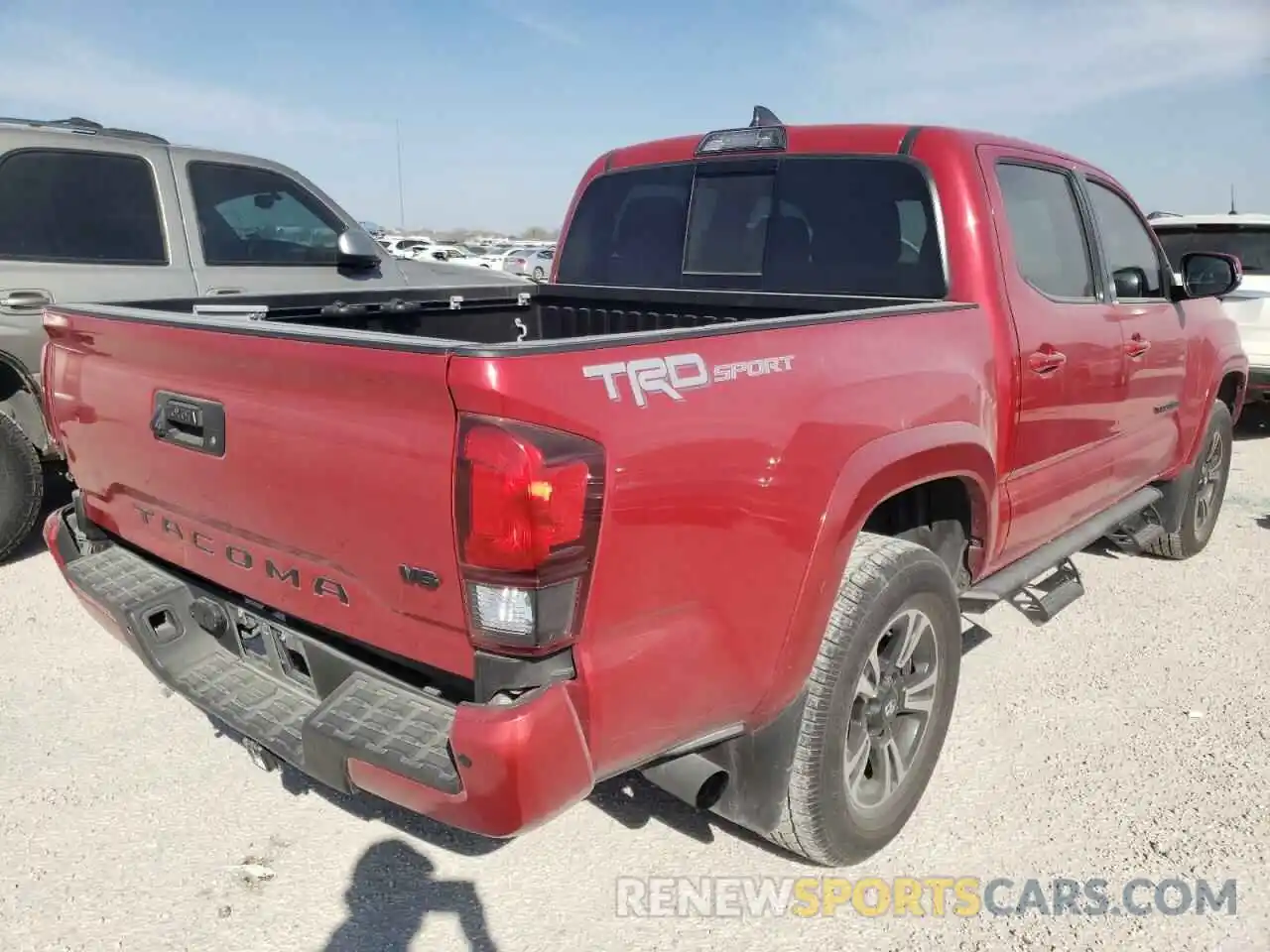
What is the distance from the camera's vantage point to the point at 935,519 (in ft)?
10.4

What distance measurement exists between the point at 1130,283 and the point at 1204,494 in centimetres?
197

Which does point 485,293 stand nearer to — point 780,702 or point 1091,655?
point 780,702

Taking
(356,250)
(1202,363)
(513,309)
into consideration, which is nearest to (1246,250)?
(1202,363)

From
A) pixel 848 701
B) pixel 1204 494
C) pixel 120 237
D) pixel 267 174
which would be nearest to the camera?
pixel 848 701

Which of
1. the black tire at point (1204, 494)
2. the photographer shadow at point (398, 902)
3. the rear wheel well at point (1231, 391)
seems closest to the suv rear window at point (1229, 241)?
the rear wheel well at point (1231, 391)

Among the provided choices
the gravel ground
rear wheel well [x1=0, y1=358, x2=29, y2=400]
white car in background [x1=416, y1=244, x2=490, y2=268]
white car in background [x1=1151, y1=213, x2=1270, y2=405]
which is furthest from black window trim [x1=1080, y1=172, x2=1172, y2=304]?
white car in background [x1=416, y1=244, x2=490, y2=268]

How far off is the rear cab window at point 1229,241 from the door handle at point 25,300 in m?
7.82

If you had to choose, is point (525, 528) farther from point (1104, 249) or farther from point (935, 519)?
point (1104, 249)

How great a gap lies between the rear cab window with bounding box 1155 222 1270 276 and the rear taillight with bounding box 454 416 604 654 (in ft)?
25.5

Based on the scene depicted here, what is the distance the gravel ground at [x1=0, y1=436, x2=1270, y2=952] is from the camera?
246 centimetres

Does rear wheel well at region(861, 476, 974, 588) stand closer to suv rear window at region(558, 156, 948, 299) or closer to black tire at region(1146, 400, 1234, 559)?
suv rear window at region(558, 156, 948, 299)

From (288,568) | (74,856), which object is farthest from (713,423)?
(74,856)

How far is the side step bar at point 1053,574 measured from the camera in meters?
3.32

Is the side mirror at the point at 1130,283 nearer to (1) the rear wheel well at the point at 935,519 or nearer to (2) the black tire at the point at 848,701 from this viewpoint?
(1) the rear wheel well at the point at 935,519
